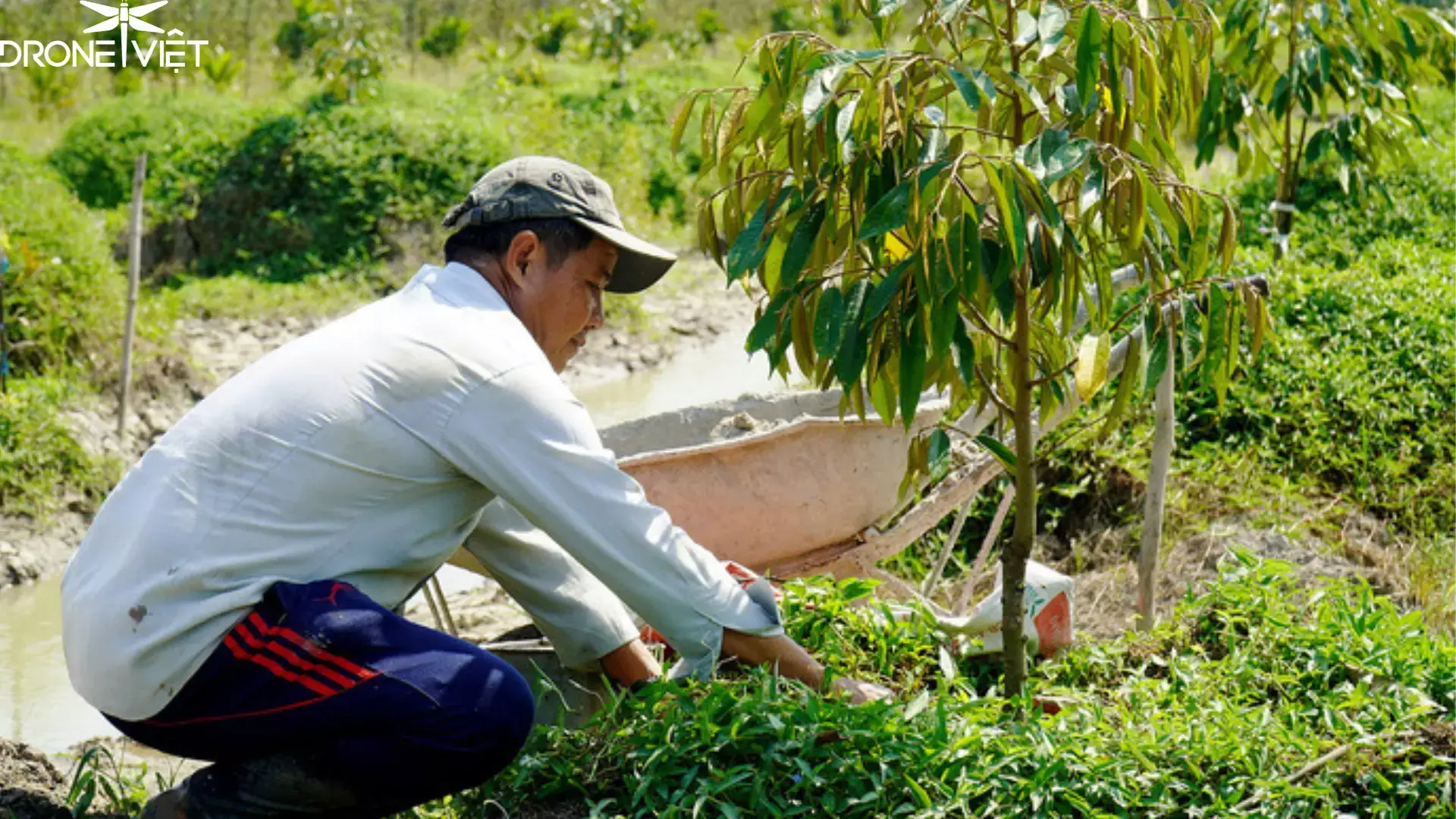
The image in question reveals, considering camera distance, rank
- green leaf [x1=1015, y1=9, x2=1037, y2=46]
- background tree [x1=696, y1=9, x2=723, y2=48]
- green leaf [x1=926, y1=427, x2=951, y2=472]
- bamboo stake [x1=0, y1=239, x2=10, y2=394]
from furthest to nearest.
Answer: background tree [x1=696, y1=9, x2=723, y2=48]
bamboo stake [x1=0, y1=239, x2=10, y2=394]
green leaf [x1=926, y1=427, x2=951, y2=472]
green leaf [x1=1015, y1=9, x2=1037, y2=46]

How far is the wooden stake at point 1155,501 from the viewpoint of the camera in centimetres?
338

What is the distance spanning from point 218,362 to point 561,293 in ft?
21.4

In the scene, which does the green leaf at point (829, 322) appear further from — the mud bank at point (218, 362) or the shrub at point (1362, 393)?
the mud bank at point (218, 362)

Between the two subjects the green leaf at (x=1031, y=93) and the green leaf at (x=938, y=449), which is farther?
the green leaf at (x=938, y=449)

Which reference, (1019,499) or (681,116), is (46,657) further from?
(1019,499)

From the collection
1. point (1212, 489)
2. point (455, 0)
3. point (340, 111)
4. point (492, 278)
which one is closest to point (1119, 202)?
point (492, 278)

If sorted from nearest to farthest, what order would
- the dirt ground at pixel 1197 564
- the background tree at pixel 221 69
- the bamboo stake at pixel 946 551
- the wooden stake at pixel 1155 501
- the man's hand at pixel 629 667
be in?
the man's hand at pixel 629 667, the wooden stake at pixel 1155 501, the bamboo stake at pixel 946 551, the dirt ground at pixel 1197 564, the background tree at pixel 221 69

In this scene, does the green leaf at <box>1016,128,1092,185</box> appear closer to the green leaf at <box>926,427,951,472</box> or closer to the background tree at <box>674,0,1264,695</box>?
the background tree at <box>674,0,1264,695</box>

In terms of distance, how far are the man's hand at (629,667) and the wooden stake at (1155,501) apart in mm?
1170

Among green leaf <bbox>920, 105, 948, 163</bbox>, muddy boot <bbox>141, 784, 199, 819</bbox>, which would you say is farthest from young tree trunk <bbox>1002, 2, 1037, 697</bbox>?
muddy boot <bbox>141, 784, 199, 819</bbox>

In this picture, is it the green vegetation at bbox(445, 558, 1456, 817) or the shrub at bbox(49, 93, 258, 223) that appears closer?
the green vegetation at bbox(445, 558, 1456, 817)

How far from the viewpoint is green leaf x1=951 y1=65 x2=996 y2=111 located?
2293 mm

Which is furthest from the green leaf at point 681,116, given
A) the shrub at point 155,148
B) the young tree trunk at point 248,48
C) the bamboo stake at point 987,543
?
the young tree trunk at point 248,48

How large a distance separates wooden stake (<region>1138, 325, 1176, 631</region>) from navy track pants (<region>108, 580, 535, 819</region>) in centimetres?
158
